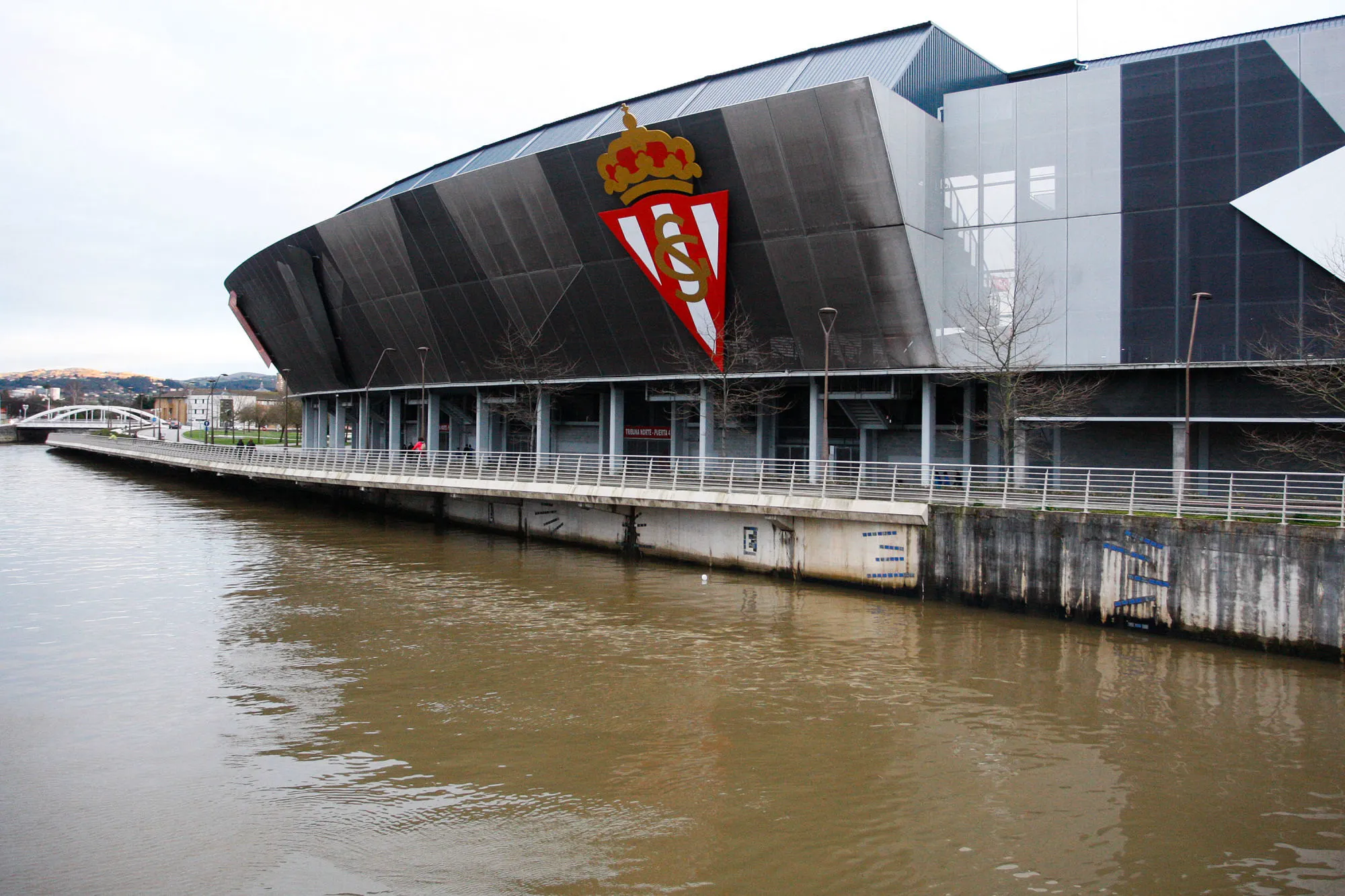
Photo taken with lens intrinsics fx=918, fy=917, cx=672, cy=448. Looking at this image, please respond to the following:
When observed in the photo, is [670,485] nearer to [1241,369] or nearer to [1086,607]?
[1086,607]

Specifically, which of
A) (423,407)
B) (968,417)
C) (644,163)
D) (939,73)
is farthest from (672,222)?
(423,407)

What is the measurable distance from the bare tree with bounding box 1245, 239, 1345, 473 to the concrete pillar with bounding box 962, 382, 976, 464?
321 inches

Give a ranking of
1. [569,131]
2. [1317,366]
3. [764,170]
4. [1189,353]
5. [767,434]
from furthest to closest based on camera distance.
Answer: [569,131] < [767,434] < [764,170] < [1317,366] < [1189,353]

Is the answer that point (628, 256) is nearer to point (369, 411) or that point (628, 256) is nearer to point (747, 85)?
point (747, 85)

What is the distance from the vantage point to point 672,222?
1204 inches

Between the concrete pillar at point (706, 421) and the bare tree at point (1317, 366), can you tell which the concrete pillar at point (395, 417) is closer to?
the concrete pillar at point (706, 421)

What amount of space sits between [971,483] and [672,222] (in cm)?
1312

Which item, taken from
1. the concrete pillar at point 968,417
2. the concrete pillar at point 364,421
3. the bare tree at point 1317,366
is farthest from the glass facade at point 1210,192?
the concrete pillar at point 364,421

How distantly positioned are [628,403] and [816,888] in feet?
113

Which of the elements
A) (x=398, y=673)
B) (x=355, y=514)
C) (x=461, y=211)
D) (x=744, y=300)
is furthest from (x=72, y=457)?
(x=398, y=673)

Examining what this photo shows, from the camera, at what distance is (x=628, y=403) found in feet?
138

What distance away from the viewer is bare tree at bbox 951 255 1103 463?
86.2 feet

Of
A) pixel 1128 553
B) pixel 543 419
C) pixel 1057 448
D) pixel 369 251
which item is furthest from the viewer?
pixel 369 251

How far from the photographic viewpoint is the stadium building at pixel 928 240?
2397 centimetres
